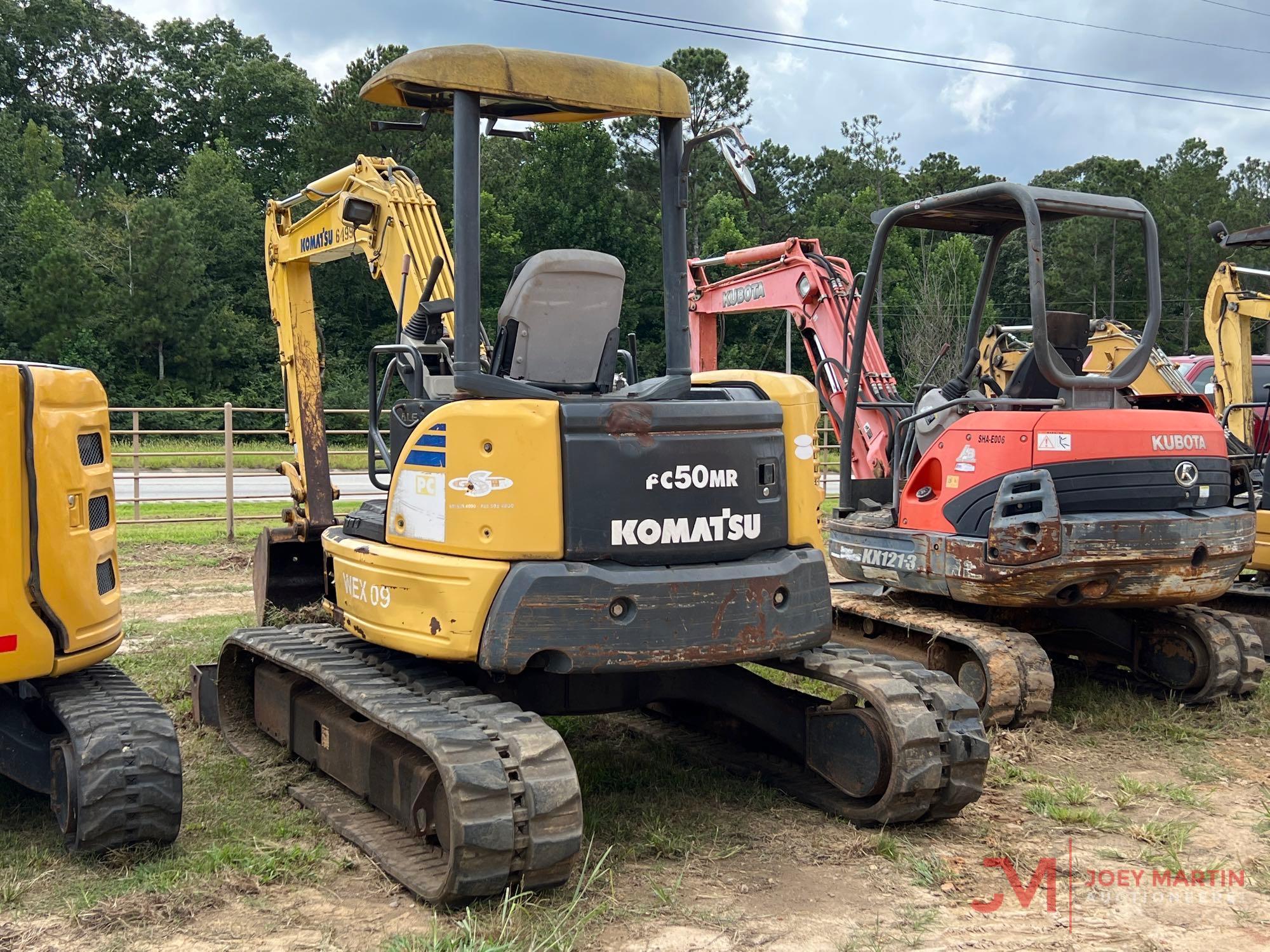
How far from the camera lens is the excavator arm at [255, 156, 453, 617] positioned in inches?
297

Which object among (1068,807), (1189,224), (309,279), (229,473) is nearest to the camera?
(1068,807)

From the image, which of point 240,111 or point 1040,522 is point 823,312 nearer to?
point 1040,522

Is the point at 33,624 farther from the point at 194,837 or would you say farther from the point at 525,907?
the point at 525,907

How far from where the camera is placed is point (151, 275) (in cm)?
3881

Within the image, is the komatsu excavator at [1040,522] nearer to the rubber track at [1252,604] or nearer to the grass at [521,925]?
the rubber track at [1252,604]

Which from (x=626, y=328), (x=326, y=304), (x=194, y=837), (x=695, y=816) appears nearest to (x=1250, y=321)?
(x=695, y=816)

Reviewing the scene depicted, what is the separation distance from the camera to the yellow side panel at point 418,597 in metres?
4.78

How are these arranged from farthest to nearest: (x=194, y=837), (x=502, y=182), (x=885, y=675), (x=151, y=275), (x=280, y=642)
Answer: (x=502, y=182) < (x=151, y=275) < (x=280, y=642) < (x=885, y=675) < (x=194, y=837)

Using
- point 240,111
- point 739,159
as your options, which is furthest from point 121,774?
point 240,111

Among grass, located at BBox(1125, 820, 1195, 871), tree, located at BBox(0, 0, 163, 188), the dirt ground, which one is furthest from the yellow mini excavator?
tree, located at BBox(0, 0, 163, 188)

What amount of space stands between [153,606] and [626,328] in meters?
23.0

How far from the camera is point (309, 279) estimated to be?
29.8ft

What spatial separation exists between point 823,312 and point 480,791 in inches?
248

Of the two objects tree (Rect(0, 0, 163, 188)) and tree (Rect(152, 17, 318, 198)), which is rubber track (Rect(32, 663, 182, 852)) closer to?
tree (Rect(152, 17, 318, 198))
